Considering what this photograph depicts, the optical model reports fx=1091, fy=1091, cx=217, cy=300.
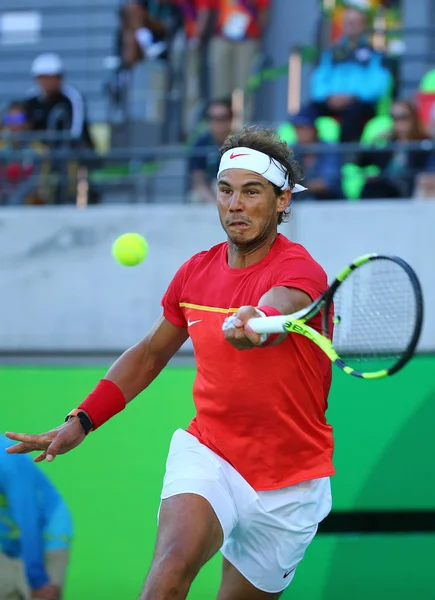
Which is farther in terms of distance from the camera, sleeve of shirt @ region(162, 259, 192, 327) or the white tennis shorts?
sleeve of shirt @ region(162, 259, 192, 327)

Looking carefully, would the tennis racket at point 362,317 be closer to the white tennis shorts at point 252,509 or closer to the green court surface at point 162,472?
the white tennis shorts at point 252,509

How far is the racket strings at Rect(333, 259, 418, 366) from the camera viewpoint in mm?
3789

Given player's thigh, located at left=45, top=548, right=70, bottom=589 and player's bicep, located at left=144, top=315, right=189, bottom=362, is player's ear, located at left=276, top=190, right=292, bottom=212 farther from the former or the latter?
player's thigh, located at left=45, top=548, right=70, bottom=589

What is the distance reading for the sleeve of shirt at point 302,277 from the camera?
3725 millimetres

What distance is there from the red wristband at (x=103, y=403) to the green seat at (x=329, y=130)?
3.61m

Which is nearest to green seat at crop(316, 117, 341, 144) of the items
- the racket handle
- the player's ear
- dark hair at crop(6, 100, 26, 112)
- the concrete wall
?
the concrete wall

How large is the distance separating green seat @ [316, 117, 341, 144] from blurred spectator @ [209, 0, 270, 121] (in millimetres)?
2511

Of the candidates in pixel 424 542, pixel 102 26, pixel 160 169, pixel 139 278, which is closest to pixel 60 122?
pixel 160 169

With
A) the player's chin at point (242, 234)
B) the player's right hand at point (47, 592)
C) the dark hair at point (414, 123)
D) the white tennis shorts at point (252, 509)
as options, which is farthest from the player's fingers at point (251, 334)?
the dark hair at point (414, 123)

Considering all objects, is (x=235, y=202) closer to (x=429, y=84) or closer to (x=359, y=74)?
(x=359, y=74)

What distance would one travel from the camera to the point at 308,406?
3914 mm

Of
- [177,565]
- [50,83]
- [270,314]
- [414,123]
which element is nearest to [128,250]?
[270,314]

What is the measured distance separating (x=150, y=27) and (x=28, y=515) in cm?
593

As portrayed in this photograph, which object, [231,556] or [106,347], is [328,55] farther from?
[231,556]
